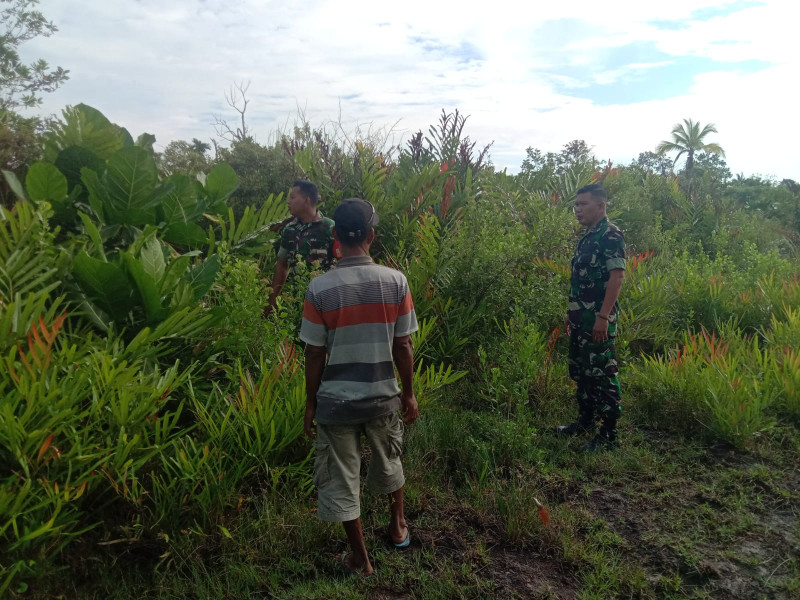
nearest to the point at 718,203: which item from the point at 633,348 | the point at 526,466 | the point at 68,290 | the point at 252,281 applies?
the point at 633,348

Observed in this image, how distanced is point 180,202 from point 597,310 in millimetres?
3177

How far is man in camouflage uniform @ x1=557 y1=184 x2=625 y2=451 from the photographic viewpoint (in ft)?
11.7

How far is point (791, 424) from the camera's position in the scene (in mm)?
3949

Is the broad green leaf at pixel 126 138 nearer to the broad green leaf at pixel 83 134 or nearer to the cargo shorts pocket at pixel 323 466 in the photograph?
the broad green leaf at pixel 83 134

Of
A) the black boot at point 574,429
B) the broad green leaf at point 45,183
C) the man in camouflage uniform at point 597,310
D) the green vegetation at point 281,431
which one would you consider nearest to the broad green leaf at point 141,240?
the green vegetation at point 281,431

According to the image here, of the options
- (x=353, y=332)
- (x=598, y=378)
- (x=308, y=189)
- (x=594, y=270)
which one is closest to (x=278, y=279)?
(x=308, y=189)

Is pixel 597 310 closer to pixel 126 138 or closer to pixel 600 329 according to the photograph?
pixel 600 329

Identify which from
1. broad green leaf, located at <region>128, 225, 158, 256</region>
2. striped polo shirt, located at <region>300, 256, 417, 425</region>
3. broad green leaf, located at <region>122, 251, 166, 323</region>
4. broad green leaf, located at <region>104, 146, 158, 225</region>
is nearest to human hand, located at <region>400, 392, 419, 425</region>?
striped polo shirt, located at <region>300, 256, 417, 425</region>

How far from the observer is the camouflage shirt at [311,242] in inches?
175

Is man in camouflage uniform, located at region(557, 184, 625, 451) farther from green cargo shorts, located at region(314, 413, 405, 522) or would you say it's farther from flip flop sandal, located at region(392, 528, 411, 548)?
green cargo shorts, located at region(314, 413, 405, 522)

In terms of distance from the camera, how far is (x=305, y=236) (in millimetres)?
4477

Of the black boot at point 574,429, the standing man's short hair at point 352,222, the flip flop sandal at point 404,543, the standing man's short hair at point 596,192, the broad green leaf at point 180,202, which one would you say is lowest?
the flip flop sandal at point 404,543

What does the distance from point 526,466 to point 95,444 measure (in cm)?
244

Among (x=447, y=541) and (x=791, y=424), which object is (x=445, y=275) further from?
(x=791, y=424)
